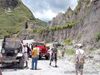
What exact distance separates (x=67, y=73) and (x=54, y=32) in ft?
358

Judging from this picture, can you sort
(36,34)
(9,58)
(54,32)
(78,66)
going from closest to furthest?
(78,66)
(9,58)
(54,32)
(36,34)

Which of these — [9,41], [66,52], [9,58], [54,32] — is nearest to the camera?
[9,58]

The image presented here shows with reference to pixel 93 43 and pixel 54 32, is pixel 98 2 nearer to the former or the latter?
pixel 93 43

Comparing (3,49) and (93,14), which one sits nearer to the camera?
(3,49)

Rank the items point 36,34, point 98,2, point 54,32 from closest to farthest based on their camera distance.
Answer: point 98,2 → point 54,32 → point 36,34

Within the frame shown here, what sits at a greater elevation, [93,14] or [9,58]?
[93,14]

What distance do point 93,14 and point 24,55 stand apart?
3127 cm

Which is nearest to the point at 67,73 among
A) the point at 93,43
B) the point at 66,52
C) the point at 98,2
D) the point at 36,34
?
the point at 93,43

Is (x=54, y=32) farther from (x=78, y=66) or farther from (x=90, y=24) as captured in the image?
(x=78, y=66)

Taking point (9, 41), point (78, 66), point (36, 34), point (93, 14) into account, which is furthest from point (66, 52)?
point (36, 34)

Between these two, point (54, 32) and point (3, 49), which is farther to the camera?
point (54, 32)

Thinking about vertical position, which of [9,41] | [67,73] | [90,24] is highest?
[90,24]

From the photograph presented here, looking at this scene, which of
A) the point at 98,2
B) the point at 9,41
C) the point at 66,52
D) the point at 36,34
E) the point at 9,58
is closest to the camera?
the point at 9,58

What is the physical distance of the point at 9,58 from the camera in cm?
3183
